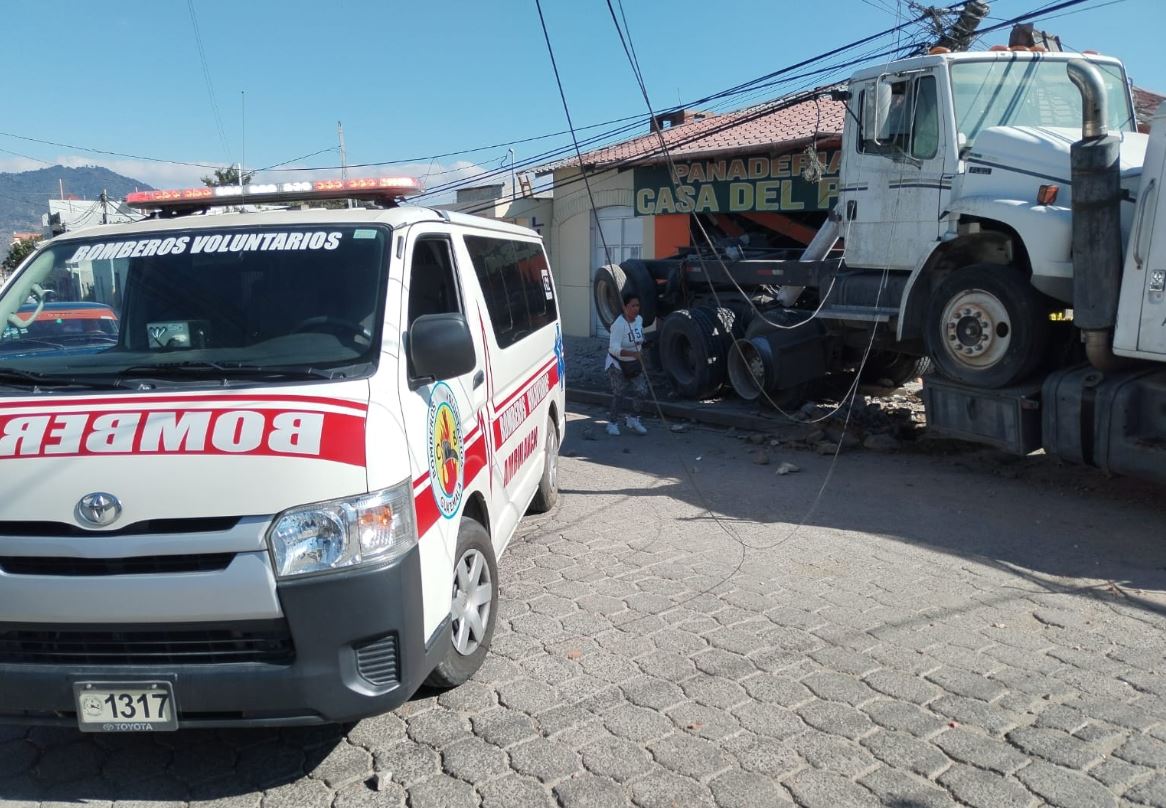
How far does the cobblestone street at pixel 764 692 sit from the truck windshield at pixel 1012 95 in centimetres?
330

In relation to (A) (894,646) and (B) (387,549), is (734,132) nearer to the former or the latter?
(A) (894,646)

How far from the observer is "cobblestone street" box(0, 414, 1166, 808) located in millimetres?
3432

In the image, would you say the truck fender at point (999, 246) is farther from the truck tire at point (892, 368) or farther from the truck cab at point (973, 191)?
the truck tire at point (892, 368)

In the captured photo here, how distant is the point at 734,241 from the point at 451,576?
379 inches

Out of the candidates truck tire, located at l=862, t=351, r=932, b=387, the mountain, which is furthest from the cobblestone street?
Answer: the mountain

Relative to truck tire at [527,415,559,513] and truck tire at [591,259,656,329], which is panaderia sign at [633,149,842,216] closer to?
truck tire at [591,259,656,329]

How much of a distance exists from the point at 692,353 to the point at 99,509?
8909mm

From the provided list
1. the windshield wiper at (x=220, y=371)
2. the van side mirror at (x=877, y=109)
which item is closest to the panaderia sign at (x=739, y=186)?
the van side mirror at (x=877, y=109)

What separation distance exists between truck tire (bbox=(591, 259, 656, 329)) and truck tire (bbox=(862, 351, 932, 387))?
10.4 ft

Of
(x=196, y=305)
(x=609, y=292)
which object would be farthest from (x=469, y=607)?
(x=609, y=292)

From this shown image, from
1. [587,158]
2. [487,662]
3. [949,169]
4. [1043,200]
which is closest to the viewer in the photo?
[487,662]

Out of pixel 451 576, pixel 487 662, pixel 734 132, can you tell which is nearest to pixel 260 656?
pixel 451 576

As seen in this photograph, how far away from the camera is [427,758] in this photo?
12.0 feet

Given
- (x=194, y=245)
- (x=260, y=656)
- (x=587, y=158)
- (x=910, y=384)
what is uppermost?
(x=587, y=158)
